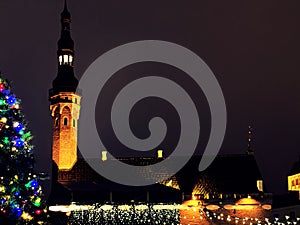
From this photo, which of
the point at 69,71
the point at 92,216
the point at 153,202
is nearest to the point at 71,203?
the point at 92,216

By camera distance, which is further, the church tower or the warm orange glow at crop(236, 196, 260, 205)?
the church tower

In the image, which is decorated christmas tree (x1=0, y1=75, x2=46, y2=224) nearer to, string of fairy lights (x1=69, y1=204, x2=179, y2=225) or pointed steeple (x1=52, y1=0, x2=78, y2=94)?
string of fairy lights (x1=69, y1=204, x2=179, y2=225)

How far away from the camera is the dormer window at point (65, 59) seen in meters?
50.2

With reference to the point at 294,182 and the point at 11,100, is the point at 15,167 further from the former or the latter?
the point at 294,182

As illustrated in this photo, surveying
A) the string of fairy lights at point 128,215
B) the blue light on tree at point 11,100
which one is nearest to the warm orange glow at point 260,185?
the string of fairy lights at point 128,215

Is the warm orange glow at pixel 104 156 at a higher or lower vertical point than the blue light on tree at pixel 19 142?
higher

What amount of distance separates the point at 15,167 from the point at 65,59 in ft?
102

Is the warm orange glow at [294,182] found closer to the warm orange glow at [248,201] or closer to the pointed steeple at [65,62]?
the warm orange glow at [248,201]

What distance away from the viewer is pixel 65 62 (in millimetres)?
50250

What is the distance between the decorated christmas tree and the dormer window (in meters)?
30.1

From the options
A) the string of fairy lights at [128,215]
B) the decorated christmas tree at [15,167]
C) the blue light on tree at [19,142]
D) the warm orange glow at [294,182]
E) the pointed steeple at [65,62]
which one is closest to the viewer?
the decorated christmas tree at [15,167]

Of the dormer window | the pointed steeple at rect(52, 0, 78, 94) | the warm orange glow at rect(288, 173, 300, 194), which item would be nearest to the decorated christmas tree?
the pointed steeple at rect(52, 0, 78, 94)

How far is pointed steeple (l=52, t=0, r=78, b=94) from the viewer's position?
49.5 metres

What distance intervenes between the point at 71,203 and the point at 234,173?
12342mm
